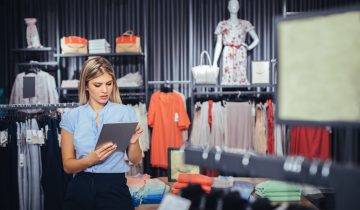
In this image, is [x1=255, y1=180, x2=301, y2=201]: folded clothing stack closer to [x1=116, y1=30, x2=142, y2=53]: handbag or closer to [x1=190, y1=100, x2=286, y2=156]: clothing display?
[x1=190, y1=100, x2=286, y2=156]: clothing display

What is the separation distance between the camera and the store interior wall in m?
5.20

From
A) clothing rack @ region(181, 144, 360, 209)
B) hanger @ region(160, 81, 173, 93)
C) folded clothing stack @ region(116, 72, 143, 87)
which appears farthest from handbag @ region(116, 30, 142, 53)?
clothing rack @ region(181, 144, 360, 209)

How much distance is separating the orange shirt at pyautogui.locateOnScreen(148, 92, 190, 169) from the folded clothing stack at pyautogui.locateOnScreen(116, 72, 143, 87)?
28 cm

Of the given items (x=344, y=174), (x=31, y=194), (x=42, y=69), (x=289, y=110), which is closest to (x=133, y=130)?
(x=289, y=110)

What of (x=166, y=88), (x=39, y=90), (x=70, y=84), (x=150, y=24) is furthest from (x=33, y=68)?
(x=166, y=88)

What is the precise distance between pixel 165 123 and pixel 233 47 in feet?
4.14

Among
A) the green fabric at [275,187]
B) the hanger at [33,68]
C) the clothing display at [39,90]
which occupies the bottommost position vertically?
the green fabric at [275,187]

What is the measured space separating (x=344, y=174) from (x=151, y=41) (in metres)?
4.65

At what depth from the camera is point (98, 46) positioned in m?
4.86

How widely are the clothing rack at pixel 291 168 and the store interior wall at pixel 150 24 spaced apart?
416cm

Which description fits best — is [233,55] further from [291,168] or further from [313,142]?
[291,168]

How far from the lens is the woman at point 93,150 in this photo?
1.94 m

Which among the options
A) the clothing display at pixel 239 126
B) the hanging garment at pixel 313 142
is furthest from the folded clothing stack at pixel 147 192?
the hanging garment at pixel 313 142

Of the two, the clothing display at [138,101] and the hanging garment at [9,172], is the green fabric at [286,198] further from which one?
the hanging garment at [9,172]
